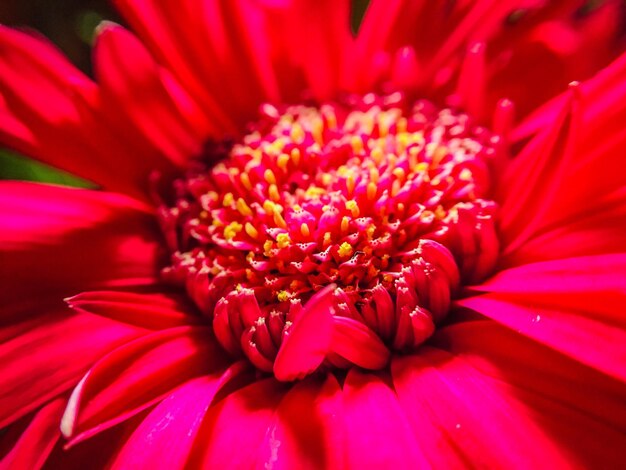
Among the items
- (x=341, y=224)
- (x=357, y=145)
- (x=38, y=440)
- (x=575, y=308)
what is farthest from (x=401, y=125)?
(x=38, y=440)

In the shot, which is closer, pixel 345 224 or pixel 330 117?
pixel 345 224

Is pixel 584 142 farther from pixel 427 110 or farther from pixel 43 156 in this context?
pixel 43 156

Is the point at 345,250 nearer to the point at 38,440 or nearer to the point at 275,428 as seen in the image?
the point at 275,428

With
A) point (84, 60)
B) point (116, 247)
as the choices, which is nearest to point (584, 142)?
point (116, 247)

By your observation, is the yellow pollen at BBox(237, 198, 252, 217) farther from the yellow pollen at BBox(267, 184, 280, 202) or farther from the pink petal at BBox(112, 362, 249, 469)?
the pink petal at BBox(112, 362, 249, 469)

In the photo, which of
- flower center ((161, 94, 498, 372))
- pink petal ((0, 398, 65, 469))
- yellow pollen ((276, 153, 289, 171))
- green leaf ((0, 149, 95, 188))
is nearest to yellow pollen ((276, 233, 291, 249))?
flower center ((161, 94, 498, 372))

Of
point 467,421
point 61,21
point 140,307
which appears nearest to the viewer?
point 467,421

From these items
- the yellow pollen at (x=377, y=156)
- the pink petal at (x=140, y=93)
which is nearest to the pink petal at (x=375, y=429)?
the yellow pollen at (x=377, y=156)

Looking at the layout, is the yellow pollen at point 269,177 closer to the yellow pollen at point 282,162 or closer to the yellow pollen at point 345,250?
the yellow pollen at point 282,162
